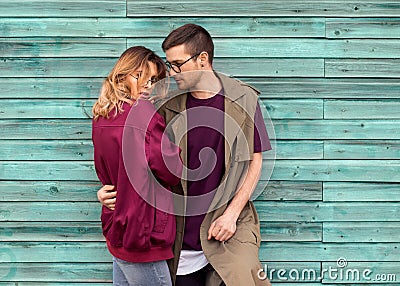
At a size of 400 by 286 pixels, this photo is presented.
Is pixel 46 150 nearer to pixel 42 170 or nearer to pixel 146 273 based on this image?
pixel 42 170

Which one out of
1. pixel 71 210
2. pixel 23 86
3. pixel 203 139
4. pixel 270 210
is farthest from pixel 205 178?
pixel 23 86

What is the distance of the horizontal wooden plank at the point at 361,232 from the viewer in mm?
3432

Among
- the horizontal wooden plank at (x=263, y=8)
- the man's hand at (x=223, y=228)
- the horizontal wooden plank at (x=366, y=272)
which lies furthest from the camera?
the horizontal wooden plank at (x=366, y=272)

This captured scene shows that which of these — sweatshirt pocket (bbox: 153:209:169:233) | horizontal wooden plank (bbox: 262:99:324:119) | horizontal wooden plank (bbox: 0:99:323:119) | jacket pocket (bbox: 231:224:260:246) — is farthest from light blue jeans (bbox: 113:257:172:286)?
horizontal wooden plank (bbox: 262:99:324:119)

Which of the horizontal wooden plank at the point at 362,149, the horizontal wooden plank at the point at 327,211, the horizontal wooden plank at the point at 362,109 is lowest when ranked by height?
the horizontal wooden plank at the point at 327,211

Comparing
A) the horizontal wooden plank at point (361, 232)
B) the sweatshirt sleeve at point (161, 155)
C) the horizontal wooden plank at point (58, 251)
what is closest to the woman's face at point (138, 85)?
the sweatshirt sleeve at point (161, 155)

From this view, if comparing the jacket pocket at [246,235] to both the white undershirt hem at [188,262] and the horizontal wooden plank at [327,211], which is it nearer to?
the white undershirt hem at [188,262]

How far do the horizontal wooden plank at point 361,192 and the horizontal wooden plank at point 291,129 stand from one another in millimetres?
254

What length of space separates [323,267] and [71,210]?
1.40m

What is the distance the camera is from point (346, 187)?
3.42m

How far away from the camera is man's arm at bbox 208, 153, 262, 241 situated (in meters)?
2.72

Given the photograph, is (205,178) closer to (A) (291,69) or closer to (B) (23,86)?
(A) (291,69)

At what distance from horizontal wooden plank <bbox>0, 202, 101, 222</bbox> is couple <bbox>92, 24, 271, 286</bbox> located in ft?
2.41

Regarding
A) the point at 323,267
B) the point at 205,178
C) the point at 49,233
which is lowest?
the point at 323,267
